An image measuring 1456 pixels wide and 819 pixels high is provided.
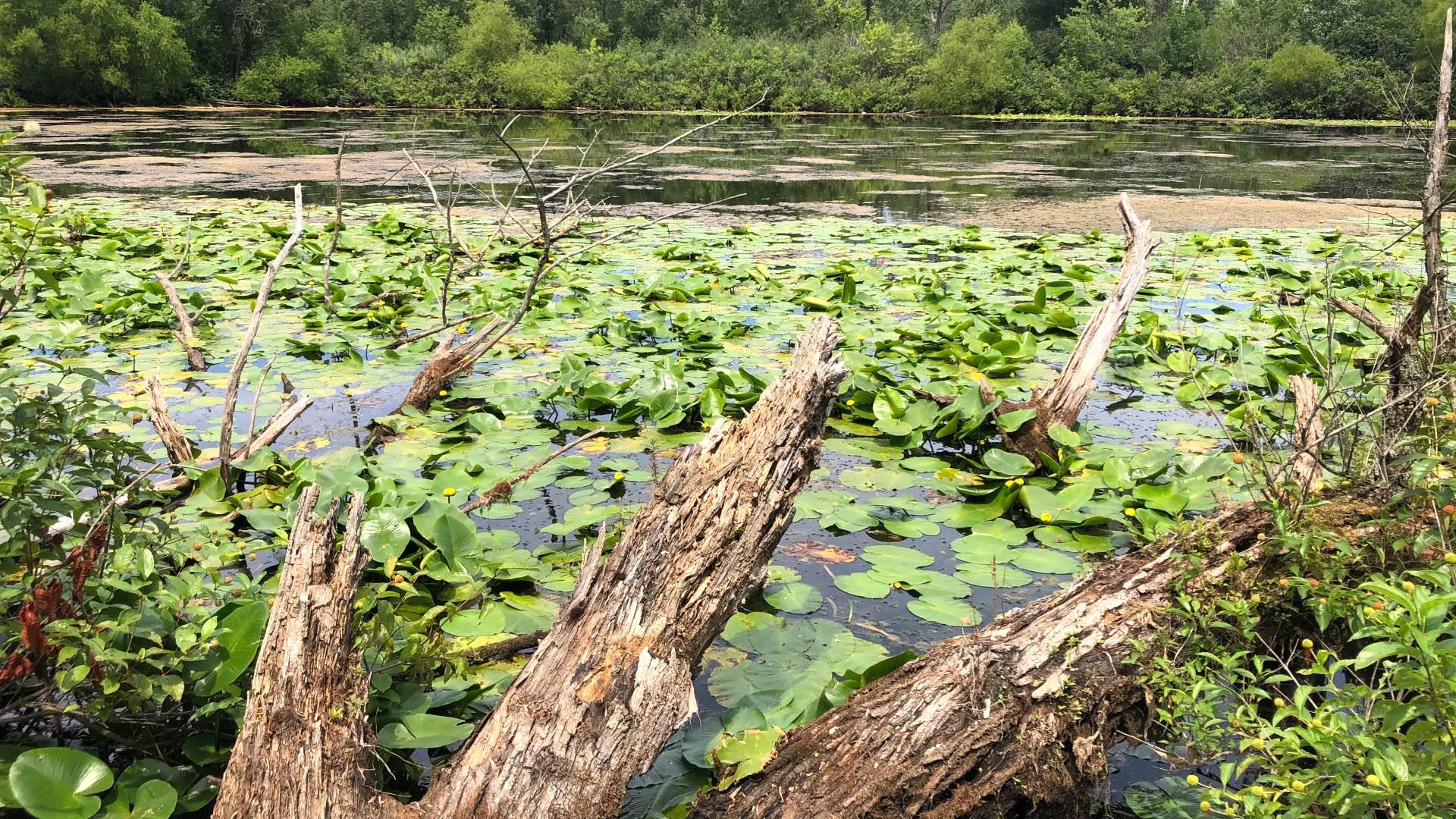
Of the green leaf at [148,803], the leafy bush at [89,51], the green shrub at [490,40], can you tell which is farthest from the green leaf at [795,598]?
the green shrub at [490,40]

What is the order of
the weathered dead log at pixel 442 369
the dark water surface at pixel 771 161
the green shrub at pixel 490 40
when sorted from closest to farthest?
the weathered dead log at pixel 442 369, the dark water surface at pixel 771 161, the green shrub at pixel 490 40

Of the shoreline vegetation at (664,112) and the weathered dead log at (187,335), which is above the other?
the weathered dead log at (187,335)

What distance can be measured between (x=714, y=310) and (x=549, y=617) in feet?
9.19

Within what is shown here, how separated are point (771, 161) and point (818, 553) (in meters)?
11.4

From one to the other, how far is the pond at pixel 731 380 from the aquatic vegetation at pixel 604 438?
15mm

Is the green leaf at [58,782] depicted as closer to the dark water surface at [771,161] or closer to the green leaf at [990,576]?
the green leaf at [990,576]

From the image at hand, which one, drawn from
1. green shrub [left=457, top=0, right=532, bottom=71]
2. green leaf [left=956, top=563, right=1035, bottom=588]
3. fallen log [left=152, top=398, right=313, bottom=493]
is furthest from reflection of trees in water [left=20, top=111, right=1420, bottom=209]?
green shrub [left=457, top=0, right=532, bottom=71]

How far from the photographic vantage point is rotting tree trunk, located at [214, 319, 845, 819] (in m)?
1.36

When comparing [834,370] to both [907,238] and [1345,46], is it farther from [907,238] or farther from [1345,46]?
[1345,46]

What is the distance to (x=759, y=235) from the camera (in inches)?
275

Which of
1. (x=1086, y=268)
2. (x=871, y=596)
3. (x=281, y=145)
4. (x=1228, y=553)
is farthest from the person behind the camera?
(x=281, y=145)

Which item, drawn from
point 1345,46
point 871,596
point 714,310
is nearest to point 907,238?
point 714,310

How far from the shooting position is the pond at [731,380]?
2236 mm

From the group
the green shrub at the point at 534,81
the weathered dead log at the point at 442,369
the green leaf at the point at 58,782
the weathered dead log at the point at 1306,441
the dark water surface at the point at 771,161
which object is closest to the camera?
the green leaf at the point at 58,782
